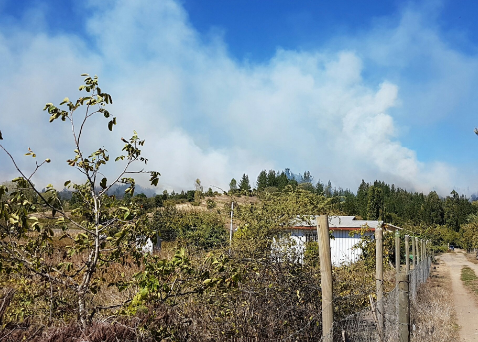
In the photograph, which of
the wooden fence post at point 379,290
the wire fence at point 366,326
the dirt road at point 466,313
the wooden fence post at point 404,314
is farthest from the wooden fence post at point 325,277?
the dirt road at point 466,313

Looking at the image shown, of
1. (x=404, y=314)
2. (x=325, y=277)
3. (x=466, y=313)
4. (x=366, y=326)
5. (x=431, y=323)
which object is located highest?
(x=325, y=277)

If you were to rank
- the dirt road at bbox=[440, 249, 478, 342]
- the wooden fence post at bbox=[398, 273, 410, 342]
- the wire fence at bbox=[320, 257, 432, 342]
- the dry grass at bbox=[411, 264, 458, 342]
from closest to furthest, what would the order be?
the wooden fence post at bbox=[398, 273, 410, 342] < the wire fence at bbox=[320, 257, 432, 342] < the dry grass at bbox=[411, 264, 458, 342] < the dirt road at bbox=[440, 249, 478, 342]

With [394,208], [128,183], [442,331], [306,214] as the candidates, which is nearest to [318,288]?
[306,214]

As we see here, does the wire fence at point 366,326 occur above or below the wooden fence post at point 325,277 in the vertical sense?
below

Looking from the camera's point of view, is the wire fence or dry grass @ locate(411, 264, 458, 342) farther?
dry grass @ locate(411, 264, 458, 342)

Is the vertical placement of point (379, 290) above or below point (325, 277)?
Result: below

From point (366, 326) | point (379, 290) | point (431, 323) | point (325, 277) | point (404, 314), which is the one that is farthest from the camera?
point (431, 323)

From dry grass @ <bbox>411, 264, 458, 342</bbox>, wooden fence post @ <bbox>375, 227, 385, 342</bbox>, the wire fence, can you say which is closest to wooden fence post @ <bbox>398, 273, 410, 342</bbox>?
the wire fence

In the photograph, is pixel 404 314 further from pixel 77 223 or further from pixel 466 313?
pixel 466 313

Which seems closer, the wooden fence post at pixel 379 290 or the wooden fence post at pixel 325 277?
the wooden fence post at pixel 325 277

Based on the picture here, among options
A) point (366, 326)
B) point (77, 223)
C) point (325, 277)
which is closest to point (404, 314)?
point (366, 326)

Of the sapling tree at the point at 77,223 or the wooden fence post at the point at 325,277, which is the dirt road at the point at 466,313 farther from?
the sapling tree at the point at 77,223

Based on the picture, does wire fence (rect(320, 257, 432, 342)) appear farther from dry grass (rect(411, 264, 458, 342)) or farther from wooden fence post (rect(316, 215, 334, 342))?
dry grass (rect(411, 264, 458, 342))

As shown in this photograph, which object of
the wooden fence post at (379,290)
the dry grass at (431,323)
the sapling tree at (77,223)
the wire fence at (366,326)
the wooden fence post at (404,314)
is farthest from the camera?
the dry grass at (431,323)
